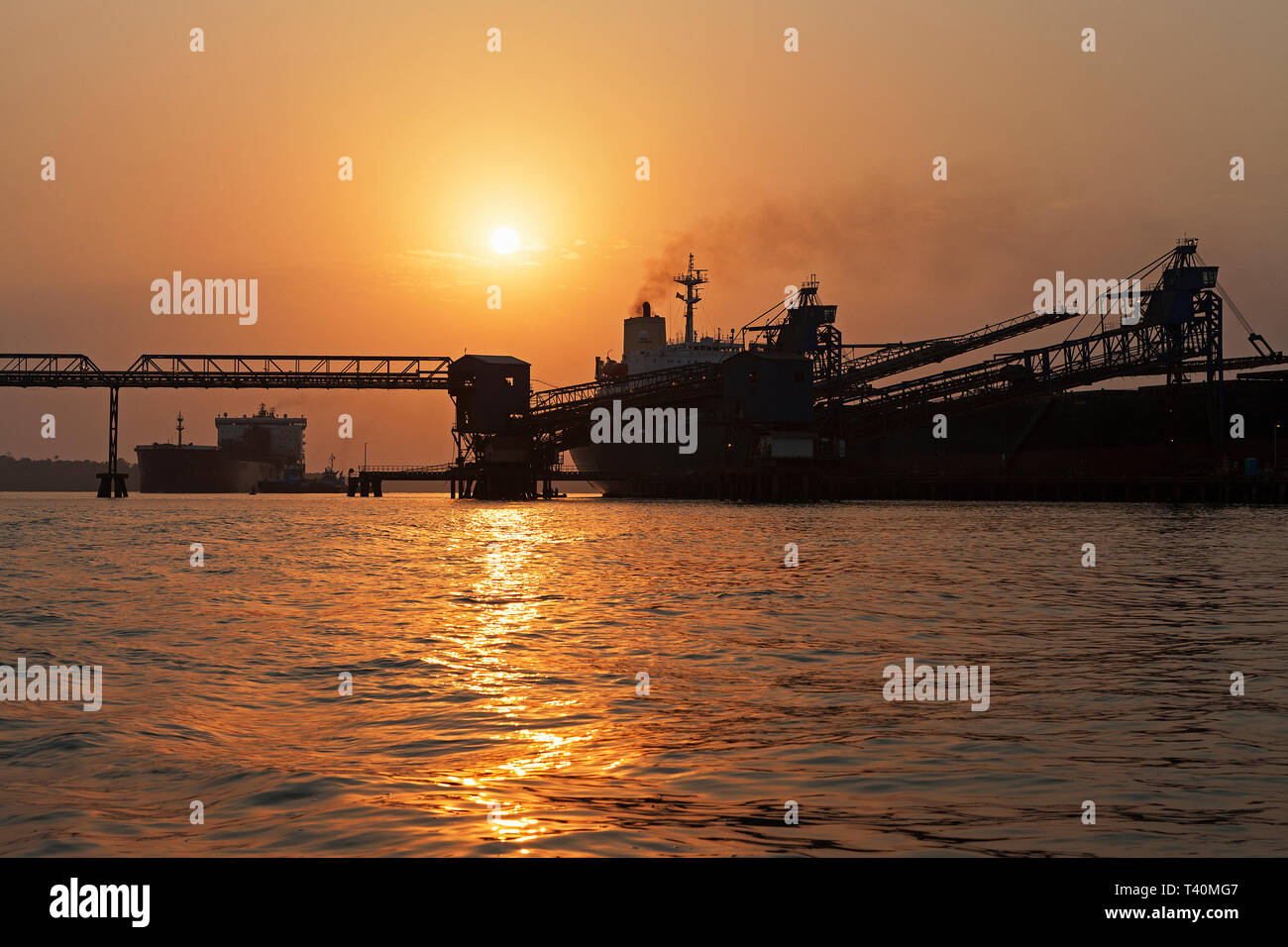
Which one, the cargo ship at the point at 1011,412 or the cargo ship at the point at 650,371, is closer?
the cargo ship at the point at 1011,412

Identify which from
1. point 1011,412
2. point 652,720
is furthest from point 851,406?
point 652,720

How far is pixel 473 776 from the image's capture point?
8.80 meters

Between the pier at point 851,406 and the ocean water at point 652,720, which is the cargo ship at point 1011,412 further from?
the ocean water at point 652,720

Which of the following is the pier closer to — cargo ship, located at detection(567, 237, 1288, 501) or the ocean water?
cargo ship, located at detection(567, 237, 1288, 501)

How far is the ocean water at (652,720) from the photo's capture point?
286 inches

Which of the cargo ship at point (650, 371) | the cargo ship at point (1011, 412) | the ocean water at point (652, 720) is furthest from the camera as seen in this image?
the cargo ship at point (650, 371)

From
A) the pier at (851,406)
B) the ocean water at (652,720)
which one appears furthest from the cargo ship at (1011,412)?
the ocean water at (652,720)

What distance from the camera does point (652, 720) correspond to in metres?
11.0

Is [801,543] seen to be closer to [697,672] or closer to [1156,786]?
[697,672]

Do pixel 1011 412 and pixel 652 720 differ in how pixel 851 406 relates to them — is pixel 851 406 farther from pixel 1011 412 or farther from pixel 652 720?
pixel 652 720

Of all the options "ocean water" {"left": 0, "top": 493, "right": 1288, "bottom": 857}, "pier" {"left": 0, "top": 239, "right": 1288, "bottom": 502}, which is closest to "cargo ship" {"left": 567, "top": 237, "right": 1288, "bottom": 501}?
"pier" {"left": 0, "top": 239, "right": 1288, "bottom": 502}

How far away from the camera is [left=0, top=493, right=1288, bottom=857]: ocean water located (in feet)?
23.9
